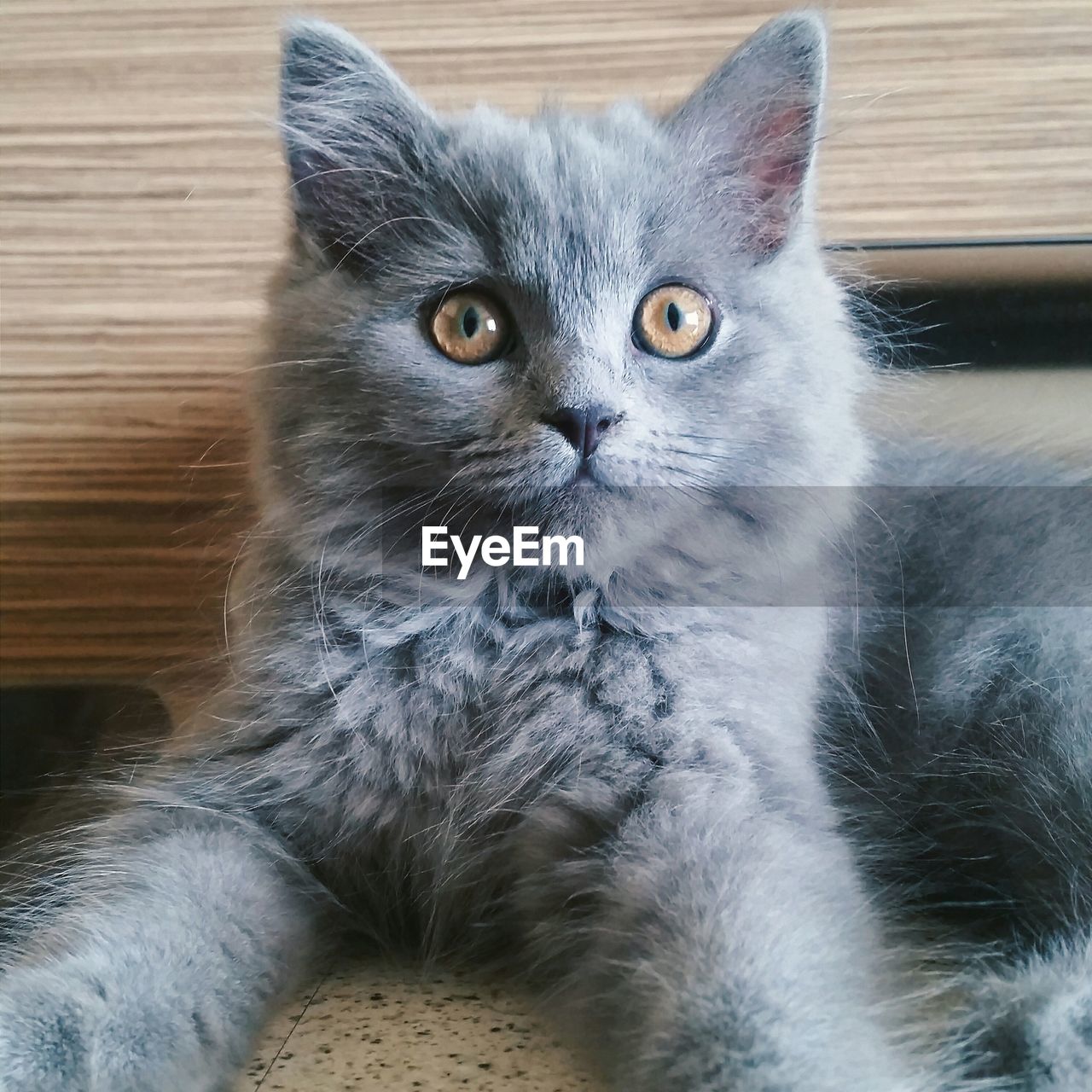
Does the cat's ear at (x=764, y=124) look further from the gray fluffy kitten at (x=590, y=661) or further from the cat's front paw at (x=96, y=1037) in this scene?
the cat's front paw at (x=96, y=1037)

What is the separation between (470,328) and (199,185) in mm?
695

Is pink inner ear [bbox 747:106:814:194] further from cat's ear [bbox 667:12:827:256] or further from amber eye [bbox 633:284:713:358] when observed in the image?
amber eye [bbox 633:284:713:358]

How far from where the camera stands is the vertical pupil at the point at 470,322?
858 mm

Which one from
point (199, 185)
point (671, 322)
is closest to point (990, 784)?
point (671, 322)

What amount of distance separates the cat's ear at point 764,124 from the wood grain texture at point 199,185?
0.15 metres

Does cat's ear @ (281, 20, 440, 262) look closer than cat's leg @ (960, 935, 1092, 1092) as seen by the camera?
No

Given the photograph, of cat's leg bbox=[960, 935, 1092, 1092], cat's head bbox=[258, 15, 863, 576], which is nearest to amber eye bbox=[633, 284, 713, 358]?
cat's head bbox=[258, 15, 863, 576]

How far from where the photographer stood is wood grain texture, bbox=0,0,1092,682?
1.22m

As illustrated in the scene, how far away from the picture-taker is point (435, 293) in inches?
34.7

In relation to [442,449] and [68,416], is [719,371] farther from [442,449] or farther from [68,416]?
[68,416]

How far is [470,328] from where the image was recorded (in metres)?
0.86

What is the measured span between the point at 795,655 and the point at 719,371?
0.89 feet

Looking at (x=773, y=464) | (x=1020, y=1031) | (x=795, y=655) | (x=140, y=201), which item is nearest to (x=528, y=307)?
(x=773, y=464)

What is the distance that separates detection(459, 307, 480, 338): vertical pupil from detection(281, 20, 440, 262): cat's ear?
0.45 ft
